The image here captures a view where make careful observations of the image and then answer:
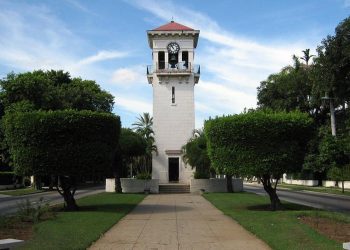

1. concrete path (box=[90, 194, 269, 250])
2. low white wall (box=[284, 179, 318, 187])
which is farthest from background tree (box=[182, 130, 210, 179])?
low white wall (box=[284, 179, 318, 187])

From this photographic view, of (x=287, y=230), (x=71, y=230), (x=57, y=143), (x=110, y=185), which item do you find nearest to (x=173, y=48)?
(x=110, y=185)

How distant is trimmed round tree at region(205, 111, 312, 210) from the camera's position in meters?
21.6

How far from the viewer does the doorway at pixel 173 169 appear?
171 ft

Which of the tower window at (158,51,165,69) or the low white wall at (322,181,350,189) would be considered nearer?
the low white wall at (322,181,350,189)

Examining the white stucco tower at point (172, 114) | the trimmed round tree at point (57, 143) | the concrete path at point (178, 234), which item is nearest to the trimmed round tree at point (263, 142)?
the concrete path at point (178, 234)

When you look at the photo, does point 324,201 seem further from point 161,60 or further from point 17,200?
point 161,60

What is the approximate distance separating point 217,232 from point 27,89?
120 feet

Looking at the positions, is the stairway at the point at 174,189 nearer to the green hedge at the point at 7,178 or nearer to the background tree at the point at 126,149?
the background tree at the point at 126,149

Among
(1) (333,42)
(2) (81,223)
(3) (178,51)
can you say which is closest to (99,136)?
(2) (81,223)

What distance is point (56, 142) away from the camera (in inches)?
891

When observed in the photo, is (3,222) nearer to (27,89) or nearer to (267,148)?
(267,148)

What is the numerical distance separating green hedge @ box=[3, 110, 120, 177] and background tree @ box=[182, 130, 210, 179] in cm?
2087

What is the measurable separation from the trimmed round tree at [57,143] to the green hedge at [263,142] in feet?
18.6

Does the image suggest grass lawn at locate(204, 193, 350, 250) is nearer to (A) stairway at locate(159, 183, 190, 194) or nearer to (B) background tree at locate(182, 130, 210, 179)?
(B) background tree at locate(182, 130, 210, 179)
